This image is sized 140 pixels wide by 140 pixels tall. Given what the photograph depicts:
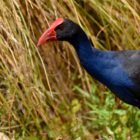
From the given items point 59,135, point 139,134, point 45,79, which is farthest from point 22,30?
point 139,134

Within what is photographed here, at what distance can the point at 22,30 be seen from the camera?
4.51 meters

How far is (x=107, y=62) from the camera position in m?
4.06

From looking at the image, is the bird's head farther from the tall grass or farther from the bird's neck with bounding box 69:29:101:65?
the tall grass

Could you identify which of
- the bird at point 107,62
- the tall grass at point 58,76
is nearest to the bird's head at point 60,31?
the bird at point 107,62

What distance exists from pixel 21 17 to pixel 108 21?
1.93 ft

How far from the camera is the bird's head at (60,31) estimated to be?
4.03 metres

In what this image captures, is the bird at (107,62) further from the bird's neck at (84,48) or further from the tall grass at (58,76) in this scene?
the tall grass at (58,76)

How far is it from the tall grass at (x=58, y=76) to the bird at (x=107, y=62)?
0.22m

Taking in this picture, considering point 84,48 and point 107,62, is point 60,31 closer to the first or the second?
point 84,48

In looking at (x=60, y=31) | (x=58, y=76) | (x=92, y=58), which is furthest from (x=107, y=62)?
(x=58, y=76)

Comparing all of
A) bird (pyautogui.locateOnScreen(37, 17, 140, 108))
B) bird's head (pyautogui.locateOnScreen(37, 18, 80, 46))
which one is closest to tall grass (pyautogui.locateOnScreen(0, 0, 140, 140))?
bird (pyautogui.locateOnScreen(37, 17, 140, 108))

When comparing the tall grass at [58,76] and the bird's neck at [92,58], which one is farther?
the tall grass at [58,76]

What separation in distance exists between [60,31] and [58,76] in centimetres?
85

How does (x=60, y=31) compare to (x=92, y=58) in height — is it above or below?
above
